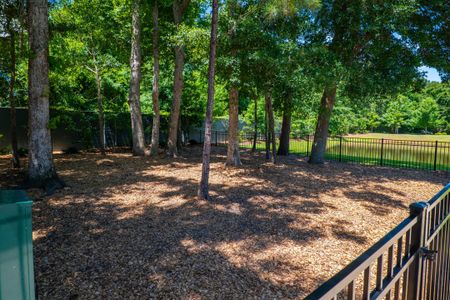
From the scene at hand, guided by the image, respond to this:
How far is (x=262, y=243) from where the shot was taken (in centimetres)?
446

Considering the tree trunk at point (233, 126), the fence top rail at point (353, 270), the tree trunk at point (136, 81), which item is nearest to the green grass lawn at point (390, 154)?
the tree trunk at point (233, 126)

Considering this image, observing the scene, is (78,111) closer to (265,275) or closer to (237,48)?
(237,48)

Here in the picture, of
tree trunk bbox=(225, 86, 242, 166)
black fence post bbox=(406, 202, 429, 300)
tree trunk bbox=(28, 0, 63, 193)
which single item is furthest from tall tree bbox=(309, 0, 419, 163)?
black fence post bbox=(406, 202, 429, 300)

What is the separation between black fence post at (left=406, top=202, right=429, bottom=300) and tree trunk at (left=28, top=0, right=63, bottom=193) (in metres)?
6.96

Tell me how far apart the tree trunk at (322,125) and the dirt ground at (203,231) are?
280 centimetres

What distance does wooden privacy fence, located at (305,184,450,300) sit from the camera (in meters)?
1.20

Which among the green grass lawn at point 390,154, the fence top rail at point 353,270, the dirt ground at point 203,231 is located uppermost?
the fence top rail at point 353,270

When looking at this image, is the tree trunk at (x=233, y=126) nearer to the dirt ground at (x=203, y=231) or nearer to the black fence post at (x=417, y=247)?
the dirt ground at (x=203, y=231)

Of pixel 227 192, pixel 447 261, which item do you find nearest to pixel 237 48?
pixel 227 192

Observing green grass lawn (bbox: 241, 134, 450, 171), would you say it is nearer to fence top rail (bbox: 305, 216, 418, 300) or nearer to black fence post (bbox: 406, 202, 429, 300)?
black fence post (bbox: 406, 202, 429, 300)

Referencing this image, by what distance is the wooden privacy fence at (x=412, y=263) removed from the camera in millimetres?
1203

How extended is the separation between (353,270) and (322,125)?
10930 millimetres

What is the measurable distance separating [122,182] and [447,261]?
7.04 metres

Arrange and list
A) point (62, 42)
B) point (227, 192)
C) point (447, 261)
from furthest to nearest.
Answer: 1. point (62, 42)
2. point (227, 192)
3. point (447, 261)
